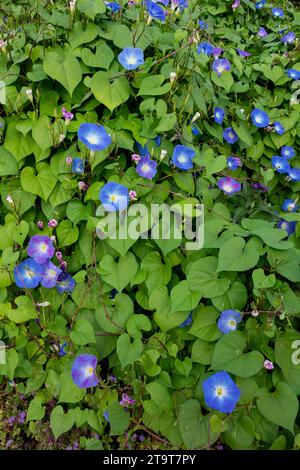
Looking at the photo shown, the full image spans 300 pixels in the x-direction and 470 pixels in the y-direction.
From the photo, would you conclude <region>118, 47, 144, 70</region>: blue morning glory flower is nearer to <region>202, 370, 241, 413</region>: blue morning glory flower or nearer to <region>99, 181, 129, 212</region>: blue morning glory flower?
<region>99, 181, 129, 212</region>: blue morning glory flower

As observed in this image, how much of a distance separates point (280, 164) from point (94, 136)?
1274 millimetres

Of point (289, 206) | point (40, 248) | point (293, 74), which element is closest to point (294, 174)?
point (289, 206)

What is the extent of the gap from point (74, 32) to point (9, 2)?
0.59 m

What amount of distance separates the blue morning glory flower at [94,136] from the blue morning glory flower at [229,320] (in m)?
0.90

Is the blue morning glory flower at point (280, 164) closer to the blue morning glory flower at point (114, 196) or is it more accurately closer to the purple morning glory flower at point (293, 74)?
the purple morning glory flower at point (293, 74)

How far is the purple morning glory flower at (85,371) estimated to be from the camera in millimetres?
1645

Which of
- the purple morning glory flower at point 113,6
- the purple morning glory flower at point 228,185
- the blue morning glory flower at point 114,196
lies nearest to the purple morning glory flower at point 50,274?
the blue morning glory flower at point 114,196

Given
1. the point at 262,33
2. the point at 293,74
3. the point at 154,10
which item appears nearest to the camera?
the point at 154,10

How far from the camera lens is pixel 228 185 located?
203 centimetres

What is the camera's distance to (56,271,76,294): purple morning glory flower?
1.85 metres

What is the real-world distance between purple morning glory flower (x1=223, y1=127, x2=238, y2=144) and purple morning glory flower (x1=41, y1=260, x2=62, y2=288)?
50.5 inches

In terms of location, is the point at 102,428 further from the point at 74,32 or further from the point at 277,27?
the point at 277,27

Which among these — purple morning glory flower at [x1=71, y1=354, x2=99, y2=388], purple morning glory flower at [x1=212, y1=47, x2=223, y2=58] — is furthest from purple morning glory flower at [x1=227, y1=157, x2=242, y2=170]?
purple morning glory flower at [x1=71, y1=354, x2=99, y2=388]

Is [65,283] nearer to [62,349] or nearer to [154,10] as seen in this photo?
[62,349]
